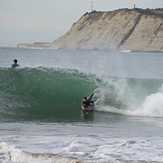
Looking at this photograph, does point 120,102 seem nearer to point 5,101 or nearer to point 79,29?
point 5,101

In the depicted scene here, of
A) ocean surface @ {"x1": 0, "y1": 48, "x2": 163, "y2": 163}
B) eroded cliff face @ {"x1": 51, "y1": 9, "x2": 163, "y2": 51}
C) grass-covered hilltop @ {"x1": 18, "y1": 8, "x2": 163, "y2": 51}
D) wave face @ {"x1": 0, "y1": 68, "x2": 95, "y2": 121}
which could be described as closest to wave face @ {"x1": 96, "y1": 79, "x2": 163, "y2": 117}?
ocean surface @ {"x1": 0, "y1": 48, "x2": 163, "y2": 163}

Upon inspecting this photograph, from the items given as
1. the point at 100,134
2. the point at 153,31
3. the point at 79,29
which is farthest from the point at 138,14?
the point at 100,134

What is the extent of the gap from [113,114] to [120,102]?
9.54ft

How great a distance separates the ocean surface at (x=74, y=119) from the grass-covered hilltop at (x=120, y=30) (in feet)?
424

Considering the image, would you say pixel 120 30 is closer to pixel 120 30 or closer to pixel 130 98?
pixel 120 30

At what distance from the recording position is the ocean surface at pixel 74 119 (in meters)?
9.39

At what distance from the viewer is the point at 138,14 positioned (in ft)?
522

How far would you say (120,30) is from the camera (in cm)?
15425

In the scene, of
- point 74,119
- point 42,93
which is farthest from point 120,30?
point 74,119

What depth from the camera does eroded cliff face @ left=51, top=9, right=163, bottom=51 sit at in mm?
155000

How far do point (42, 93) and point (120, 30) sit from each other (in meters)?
133

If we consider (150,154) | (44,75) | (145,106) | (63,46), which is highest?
(63,46)

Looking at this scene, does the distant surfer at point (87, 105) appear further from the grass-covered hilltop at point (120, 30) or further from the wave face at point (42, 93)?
the grass-covered hilltop at point (120, 30)

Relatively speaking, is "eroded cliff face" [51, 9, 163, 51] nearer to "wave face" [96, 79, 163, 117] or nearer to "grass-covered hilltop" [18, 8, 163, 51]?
"grass-covered hilltop" [18, 8, 163, 51]
